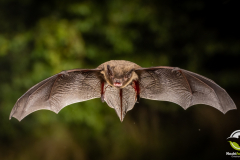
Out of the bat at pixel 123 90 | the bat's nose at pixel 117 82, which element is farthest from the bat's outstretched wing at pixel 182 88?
the bat's nose at pixel 117 82

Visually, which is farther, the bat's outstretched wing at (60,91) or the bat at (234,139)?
the bat at (234,139)

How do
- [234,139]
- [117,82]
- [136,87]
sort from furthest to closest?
1. [234,139]
2. [136,87]
3. [117,82]

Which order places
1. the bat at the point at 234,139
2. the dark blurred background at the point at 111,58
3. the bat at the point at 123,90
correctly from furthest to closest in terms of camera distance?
the dark blurred background at the point at 111,58, the bat at the point at 234,139, the bat at the point at 123,90

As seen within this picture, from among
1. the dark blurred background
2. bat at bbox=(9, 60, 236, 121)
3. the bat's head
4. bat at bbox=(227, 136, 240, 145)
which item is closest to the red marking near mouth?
bat at bbox=(9, 60, 236, 121)

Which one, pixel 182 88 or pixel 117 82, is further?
pixel 182 88

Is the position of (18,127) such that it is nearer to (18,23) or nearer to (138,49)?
(18,23)

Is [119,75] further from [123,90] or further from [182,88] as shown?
[182,88]

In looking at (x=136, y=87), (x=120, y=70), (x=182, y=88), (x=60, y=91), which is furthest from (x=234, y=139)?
(x=60, y=91)

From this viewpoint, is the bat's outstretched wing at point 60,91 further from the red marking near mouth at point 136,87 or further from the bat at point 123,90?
the red marking near mouth at point 136,87
